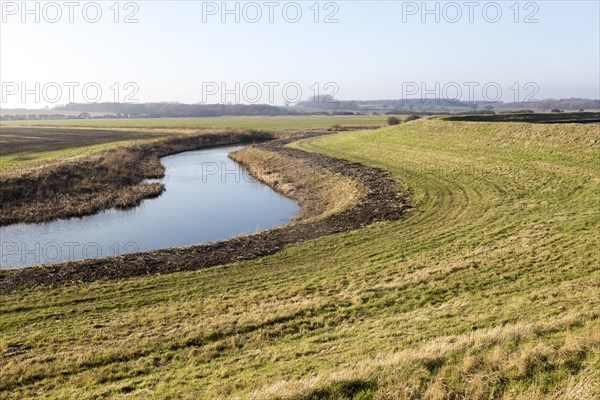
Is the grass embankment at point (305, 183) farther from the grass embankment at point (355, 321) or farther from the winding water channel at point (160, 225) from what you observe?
the grass embankment at point (355, 321)

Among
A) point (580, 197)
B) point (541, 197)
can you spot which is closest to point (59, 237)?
point (541, 197)

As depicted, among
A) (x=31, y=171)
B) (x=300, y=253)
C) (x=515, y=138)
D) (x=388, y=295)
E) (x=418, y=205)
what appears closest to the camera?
(x=388, y=295)

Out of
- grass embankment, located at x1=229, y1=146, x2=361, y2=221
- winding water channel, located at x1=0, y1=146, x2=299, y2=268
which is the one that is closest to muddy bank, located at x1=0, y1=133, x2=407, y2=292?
grass embankment, located at x1=229, y1=146, x2=361, y2=221

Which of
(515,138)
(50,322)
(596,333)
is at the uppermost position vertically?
(515,138)

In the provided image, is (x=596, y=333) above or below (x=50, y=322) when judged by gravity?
above

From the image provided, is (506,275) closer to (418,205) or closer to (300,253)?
(300,253)

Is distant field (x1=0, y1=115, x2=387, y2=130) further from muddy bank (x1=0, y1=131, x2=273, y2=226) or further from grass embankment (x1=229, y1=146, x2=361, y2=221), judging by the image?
muddy bank (x1=0, y1=131, x2=273, y2=226)

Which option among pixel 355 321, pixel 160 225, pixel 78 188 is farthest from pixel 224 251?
pixel 78 188
